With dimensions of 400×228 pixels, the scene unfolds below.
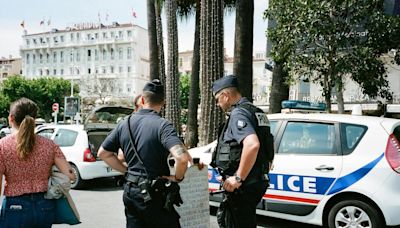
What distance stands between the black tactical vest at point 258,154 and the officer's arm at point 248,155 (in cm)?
16

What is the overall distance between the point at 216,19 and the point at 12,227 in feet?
28.9

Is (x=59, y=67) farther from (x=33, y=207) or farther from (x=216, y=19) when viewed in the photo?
(x=33, y=207)

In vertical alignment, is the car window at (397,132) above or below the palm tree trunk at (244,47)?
below

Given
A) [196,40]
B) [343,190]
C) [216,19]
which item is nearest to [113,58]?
[196,40]

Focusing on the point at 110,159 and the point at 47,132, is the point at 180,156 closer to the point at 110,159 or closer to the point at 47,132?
the point at 110,159

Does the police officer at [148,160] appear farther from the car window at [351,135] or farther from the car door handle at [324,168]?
the car window at [351,135]

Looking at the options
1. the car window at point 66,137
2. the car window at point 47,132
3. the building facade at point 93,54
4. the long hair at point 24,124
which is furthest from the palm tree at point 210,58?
the building facade at point 93,54

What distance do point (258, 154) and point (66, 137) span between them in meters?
6.68

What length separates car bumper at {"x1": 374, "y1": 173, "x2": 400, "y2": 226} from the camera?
15.2ft

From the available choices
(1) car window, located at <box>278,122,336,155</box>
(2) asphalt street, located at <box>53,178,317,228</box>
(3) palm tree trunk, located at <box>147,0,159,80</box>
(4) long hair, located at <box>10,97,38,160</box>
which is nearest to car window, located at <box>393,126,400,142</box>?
(1) car window, located at <box>278,122,336,155</box>

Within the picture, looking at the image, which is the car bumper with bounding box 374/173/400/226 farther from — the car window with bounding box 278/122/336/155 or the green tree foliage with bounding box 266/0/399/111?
the green tree foliage with bounding box 266/0/399/111

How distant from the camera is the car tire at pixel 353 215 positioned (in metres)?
4.74

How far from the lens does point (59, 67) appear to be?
9775 centimetres

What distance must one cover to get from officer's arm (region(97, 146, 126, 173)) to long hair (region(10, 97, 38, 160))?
0.54 m
